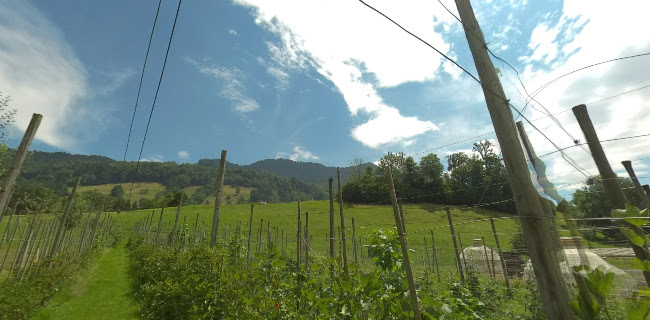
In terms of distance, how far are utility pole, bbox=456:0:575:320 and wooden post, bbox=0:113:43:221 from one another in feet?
19.2

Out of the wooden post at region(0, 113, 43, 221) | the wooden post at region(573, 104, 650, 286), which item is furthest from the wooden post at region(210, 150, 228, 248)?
the wooden post at region(573, 104, 650, 286)

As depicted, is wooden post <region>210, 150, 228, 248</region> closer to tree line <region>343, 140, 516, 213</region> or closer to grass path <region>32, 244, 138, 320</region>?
grass path <region>32, 244, 138, 320</region>

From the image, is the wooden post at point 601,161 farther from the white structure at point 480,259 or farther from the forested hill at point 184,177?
the forested hill at point 184,177

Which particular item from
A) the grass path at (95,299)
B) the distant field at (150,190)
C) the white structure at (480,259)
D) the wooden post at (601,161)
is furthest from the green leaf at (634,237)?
the distant field at (150,190)

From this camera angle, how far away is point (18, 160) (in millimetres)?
3947

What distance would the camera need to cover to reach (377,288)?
10.2 ft

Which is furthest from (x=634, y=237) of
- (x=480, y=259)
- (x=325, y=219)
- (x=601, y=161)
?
(x=325, y=219)

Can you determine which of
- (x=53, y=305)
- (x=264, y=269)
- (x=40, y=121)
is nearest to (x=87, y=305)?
(x=53, y=305)

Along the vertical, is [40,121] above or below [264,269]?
above

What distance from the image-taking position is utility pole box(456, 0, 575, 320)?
183 cm

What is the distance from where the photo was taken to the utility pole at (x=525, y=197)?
1.83 m

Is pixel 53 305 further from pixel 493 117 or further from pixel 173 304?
pixel 493 117

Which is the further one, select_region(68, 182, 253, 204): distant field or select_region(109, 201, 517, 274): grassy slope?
select_region(68, 182, 253, 204): distant field

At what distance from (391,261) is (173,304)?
214 inches
